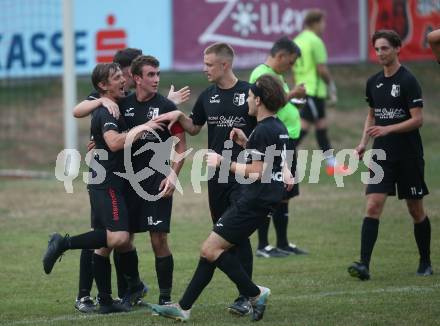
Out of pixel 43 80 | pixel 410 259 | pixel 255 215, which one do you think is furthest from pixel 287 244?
pixel 43 80

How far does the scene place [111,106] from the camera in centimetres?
880

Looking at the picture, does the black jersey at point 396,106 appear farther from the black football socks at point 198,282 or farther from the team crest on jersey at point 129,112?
the black football socks at point 198,282

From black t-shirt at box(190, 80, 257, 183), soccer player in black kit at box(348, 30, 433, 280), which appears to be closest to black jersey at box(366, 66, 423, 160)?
soccer player in black kit at box(348, 30, 433, 280)

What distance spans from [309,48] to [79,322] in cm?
951

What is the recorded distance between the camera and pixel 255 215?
8.36 m

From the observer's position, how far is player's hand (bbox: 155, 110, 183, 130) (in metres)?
8.80

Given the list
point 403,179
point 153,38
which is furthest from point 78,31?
point 403,179

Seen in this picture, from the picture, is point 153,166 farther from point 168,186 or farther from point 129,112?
point 129,112

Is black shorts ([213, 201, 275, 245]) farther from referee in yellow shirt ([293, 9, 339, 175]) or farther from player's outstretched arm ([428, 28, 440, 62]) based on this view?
referee in yellow shirt ([293, 9, 339, 175])

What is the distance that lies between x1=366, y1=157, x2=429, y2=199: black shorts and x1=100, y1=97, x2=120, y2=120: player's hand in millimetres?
2923

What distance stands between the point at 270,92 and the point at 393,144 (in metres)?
2.45

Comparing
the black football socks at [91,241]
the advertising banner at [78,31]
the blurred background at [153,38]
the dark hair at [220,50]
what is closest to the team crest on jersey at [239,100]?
the dark hair at [220,50]

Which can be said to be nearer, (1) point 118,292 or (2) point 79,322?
(2) point 79,322

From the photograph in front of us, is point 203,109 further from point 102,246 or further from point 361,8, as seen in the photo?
point 361,8
